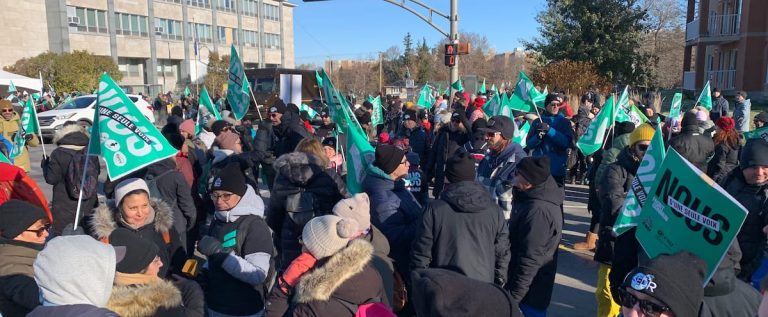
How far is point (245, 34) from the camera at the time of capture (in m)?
62.5

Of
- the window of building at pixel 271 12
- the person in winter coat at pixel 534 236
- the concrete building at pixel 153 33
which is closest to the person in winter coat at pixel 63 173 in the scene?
the person in winter coat at pixel 534 236

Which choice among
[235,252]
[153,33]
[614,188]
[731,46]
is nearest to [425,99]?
[614,188]

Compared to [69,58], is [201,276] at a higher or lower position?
lower

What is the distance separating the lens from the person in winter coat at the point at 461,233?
3.50 metres

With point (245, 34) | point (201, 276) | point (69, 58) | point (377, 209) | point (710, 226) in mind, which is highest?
point (245, 34)

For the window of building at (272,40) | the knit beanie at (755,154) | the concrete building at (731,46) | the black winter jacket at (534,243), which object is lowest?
the black winter jacket at (534,243)

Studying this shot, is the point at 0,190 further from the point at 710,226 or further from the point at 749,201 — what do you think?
the point at 749,201

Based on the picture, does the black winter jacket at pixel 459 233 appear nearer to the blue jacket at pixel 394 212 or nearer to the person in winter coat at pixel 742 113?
the blue jacket at pixel 394 212

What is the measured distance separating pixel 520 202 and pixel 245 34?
62.5 meters

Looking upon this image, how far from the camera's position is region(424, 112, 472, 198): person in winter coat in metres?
8.16

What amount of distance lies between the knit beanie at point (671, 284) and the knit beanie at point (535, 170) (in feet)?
5.50

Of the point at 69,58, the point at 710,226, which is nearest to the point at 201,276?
the point at 710,226

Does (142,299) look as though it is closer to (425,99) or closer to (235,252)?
(235,252)

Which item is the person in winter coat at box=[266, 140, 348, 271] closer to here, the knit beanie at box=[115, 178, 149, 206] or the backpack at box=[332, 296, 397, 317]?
the knit beanie at box=[115, 178, 149, 206]
